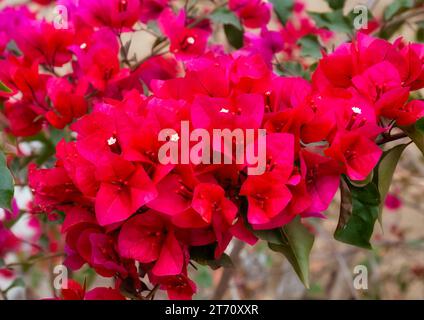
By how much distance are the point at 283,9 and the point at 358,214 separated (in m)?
0.49

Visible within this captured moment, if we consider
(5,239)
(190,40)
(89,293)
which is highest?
(190,40)

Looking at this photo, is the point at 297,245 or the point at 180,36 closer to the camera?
the point at 297,245

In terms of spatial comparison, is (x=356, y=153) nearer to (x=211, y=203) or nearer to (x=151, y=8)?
(x=211, y=203)

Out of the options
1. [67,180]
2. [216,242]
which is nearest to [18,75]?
[67,180]

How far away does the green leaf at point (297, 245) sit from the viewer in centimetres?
58

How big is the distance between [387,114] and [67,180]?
0.31 m

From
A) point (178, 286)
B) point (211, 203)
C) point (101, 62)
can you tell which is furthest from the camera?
point (101, 62)

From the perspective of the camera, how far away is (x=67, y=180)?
0.60 metres

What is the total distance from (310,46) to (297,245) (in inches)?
19.6

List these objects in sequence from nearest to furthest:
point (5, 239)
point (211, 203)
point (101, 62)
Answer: point (211, 203), point (101, 62), point (5, 239)

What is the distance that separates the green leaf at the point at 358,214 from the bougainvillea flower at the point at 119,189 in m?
0.20

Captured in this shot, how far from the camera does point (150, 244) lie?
0.58 metres

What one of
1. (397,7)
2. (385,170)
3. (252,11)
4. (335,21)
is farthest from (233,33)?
(385,170)

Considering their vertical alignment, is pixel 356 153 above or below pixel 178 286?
above
